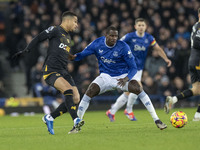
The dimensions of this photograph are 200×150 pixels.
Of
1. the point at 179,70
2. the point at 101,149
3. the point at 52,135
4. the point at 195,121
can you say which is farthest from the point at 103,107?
the point at 101,149

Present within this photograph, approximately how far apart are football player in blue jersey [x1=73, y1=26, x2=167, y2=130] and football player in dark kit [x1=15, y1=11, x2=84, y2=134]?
0.51 metres

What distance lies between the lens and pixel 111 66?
372 inches

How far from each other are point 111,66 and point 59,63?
4.38ft

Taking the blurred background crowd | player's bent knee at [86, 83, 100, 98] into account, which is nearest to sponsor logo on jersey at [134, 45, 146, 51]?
player's bent knee at [86, 83, 100, 98]

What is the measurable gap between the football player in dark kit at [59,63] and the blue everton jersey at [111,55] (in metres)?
0.75

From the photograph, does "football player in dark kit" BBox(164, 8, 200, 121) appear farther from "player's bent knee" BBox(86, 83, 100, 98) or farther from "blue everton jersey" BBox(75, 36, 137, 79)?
"player's bent knee" BBox(86, 83, 100, 98)

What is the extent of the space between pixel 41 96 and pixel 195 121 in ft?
25.9

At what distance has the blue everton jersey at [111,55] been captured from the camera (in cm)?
923

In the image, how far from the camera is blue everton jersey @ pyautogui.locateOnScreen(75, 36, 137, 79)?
9227 mm

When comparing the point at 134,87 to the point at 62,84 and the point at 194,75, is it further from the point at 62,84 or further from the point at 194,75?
the point at 194,75

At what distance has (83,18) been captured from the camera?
1930 cm

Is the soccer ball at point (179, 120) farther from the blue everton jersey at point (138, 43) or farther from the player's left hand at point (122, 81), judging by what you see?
the blue everton jersey at point (138, 43)

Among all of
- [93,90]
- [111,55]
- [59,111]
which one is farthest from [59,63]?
[111,55]

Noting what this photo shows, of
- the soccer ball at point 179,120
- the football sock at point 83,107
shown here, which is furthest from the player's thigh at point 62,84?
the soccer ball at point 179,120
